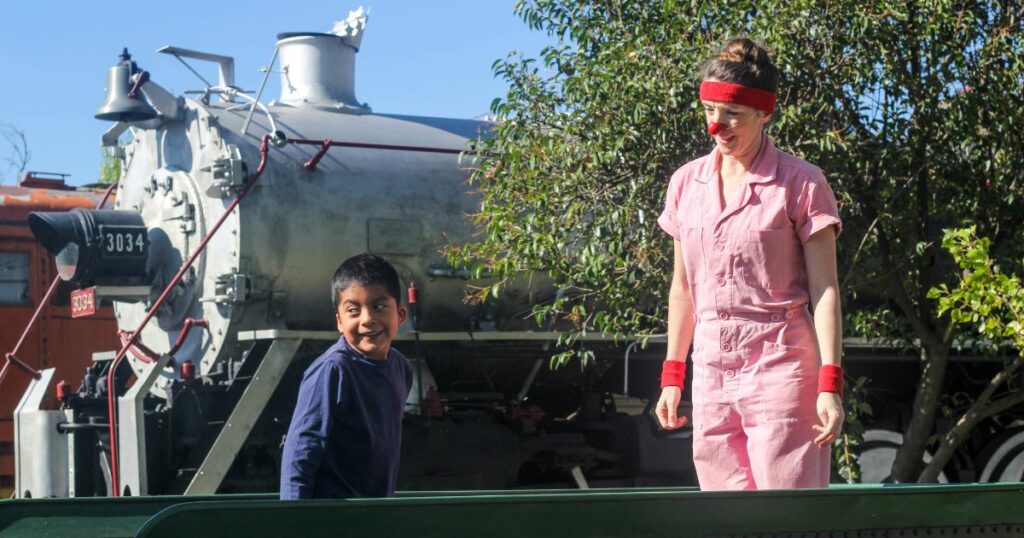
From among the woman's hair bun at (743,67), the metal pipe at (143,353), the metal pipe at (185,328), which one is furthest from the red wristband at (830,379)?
the metal pipe at (143,353)

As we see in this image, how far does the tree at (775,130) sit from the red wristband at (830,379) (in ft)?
9.53

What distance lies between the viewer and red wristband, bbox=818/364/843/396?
124 inches

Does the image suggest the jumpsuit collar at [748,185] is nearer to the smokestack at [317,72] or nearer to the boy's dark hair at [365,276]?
the boy's dark hair at [365,276]

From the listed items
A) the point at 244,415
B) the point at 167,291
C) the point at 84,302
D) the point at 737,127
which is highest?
the point at 737,127

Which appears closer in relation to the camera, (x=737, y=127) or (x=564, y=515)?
(x=564, y=515)

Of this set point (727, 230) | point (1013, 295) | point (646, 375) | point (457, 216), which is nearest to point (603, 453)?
point (646, 375)

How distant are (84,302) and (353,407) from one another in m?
5.74

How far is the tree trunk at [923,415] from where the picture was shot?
711 cm

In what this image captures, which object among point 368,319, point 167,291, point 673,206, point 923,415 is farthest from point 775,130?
point 167,291

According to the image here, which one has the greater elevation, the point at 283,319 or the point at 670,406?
the point at 670,406

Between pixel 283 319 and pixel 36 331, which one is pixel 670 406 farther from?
pixel 36 331

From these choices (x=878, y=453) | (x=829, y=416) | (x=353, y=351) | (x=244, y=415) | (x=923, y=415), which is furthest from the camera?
(x=878, y=453)

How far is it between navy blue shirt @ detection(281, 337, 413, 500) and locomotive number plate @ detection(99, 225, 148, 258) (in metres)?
5.57

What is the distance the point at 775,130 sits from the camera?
6.08 meters
